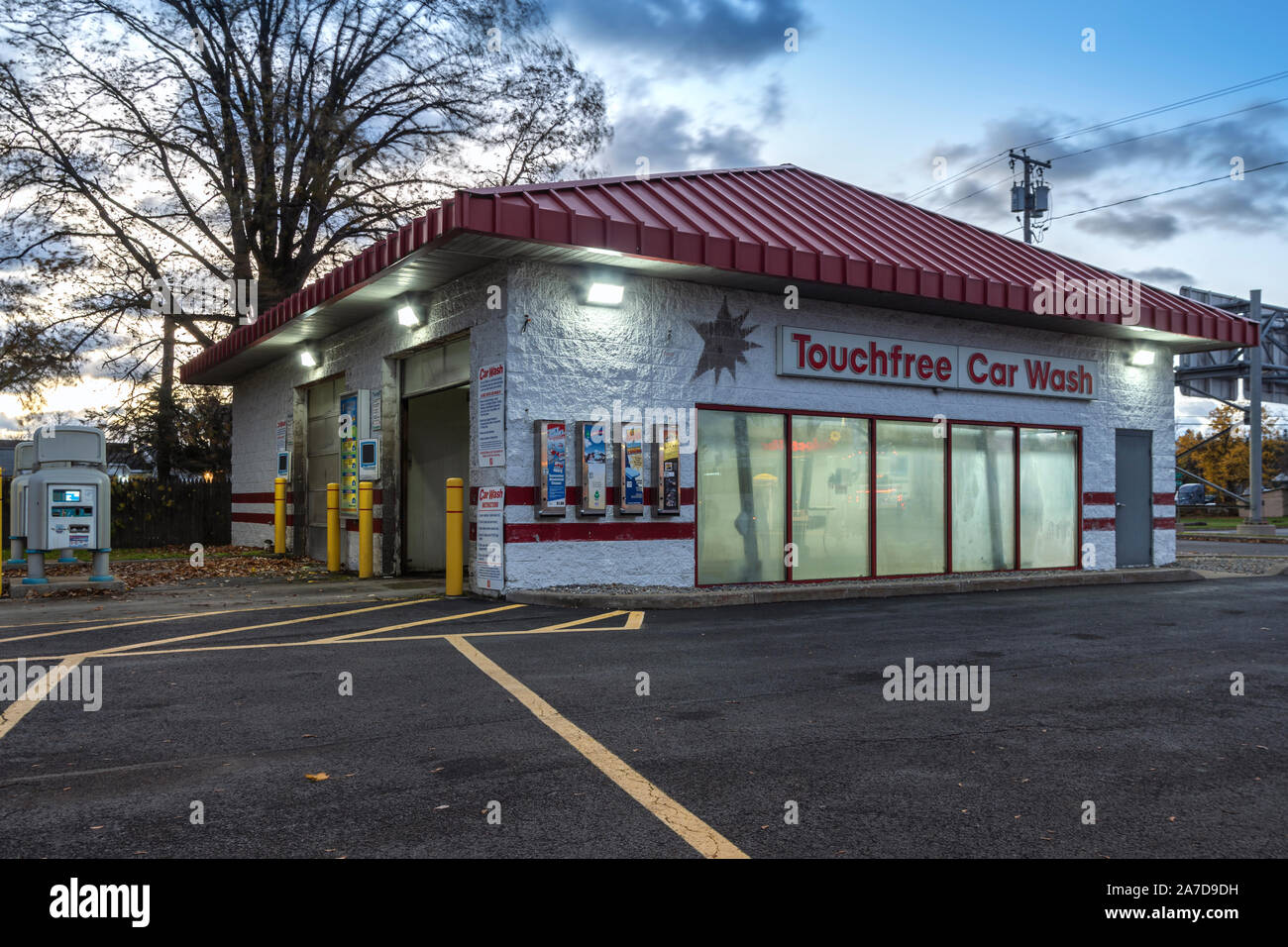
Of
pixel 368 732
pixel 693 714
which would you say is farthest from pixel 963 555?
pixel 368 732

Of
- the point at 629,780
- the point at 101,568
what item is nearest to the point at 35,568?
the point at 101,568

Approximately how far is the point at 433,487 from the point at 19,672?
849 centimetres

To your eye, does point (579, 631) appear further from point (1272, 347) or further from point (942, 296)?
point (1272, 347)

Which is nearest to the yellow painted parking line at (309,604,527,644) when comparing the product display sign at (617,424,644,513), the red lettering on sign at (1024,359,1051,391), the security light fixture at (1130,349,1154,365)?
the product display sign at (617,424,644,513)

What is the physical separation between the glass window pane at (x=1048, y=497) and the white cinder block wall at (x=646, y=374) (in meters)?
1.46

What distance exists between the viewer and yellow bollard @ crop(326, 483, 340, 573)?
1536 cm

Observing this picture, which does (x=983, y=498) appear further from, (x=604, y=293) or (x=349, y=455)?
(x=349, y=455)

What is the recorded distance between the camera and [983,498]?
14.9 meters

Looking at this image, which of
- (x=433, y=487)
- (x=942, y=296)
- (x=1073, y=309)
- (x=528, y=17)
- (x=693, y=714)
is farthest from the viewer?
(x=528, y=17)

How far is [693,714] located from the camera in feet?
18.9

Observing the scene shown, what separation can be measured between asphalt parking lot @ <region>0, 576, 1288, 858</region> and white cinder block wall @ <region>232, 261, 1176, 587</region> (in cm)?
278

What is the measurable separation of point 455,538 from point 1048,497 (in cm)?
1008

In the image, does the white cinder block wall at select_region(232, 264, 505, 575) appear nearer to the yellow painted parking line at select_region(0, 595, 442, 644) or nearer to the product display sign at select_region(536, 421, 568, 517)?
the product display sign at select_region(536, 421, 568, 517)

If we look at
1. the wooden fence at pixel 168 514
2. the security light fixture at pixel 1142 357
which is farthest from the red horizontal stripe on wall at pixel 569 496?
the wooden fence at pixel 168 514
